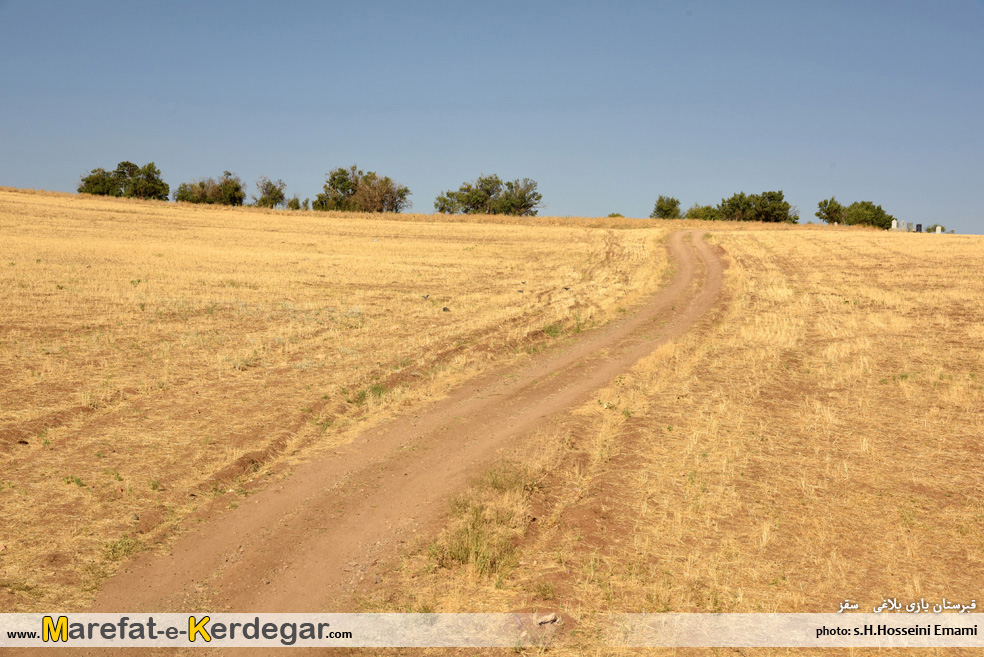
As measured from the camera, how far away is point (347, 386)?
16.8 m

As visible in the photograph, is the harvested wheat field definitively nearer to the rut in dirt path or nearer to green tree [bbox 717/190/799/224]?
the rut in dirt path

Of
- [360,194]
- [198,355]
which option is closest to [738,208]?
[360,194]

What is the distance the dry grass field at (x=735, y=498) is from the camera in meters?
8.41

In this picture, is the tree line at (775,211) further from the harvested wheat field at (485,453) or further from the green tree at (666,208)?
the harvested wheat field at (485,453)

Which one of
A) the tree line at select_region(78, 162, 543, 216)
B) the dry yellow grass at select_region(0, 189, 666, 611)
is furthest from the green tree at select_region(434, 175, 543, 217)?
the dry yellow grass at select_region(0, 189, 666, 611)

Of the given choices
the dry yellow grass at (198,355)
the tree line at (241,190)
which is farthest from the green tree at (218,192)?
the dry yellow grass at (198,355)

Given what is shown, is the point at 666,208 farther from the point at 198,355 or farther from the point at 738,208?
the point at 198,355

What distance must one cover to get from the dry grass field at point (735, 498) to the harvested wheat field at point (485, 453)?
5 centimetres

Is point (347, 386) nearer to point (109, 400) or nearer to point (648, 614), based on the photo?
point (109, 400)

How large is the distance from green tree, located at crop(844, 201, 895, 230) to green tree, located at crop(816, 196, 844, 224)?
409 cm

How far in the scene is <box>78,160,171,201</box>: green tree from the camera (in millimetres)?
117188

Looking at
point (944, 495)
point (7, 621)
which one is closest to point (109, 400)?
point (7, 621)

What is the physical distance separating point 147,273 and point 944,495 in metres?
34.4

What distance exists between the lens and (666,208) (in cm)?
13150
